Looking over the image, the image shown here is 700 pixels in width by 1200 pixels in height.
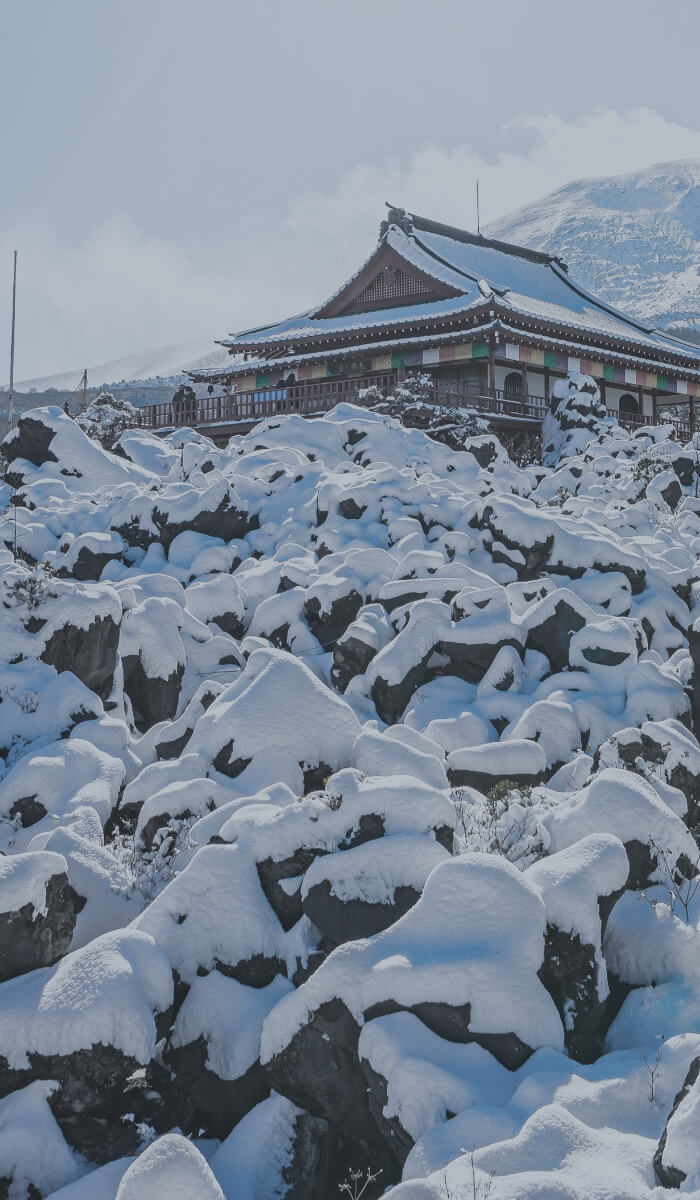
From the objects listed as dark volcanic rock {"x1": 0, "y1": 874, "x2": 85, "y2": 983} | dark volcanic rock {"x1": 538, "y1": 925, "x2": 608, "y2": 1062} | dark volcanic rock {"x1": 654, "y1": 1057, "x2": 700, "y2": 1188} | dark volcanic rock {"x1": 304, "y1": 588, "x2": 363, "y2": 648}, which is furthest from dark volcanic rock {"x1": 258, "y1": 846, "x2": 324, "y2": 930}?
dark volcanic rock {"x1": 304, "y1": 588, "x2": 363, "y2": 648}

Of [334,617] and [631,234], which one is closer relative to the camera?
[334,617]

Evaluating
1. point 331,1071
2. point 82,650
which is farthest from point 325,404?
point 331,1071

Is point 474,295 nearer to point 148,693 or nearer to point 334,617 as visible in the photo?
point 334,617

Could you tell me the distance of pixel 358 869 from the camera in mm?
6961

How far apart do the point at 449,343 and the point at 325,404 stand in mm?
4754

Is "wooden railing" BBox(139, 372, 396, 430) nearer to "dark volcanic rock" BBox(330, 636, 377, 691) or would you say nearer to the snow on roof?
the snow on roof

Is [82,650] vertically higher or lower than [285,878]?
higher

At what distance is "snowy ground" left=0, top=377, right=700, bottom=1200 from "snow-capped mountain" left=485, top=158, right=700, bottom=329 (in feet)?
207

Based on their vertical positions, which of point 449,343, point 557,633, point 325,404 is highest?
point 449,343

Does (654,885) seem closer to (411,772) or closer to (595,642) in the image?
(411,772)

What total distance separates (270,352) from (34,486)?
14.4m

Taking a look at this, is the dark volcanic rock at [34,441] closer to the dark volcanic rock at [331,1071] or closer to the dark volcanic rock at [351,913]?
the dark volcanic rock at [351,913]

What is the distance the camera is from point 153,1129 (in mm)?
6367

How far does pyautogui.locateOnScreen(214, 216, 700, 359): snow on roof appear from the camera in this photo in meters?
28.6
